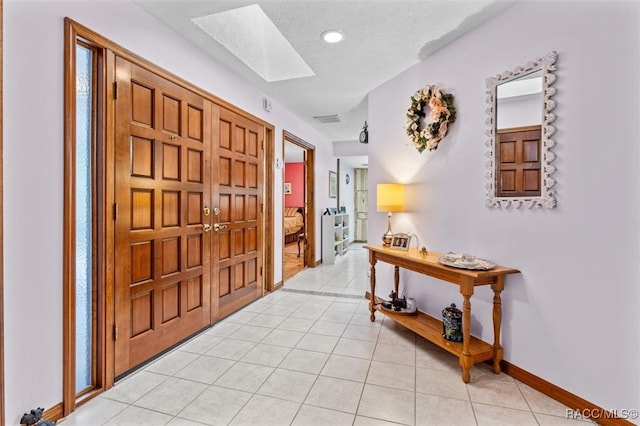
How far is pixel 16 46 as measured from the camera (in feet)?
4.69

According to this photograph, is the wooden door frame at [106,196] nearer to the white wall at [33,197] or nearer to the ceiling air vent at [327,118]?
the white wall at [33,197]

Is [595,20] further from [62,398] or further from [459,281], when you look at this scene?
[62,398]

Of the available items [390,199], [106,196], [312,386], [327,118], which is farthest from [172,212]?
[327,118]

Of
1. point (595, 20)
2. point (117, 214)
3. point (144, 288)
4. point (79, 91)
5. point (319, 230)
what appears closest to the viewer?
point (595, 20)

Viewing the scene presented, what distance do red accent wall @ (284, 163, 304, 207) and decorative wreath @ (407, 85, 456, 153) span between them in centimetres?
649

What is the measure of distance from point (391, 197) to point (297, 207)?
6469 mm

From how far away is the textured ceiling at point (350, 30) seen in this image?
204 cm

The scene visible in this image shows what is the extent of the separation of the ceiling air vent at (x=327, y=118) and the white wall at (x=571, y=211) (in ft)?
7.48

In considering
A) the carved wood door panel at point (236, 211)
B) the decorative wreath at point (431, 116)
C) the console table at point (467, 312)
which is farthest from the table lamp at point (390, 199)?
the carved wood door panel at point (236, 211)

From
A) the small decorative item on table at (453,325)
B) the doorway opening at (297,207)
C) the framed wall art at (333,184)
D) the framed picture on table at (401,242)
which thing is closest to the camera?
the small decorative item on table at (453,325)

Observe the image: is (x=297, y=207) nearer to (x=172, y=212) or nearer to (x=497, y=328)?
(x=172, y=212)

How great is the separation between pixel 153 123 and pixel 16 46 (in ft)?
2.66

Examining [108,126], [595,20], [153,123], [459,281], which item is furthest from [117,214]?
[595,20]

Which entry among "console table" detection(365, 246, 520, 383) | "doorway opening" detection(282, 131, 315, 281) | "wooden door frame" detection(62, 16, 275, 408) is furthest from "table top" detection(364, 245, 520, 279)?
"wooden door frame" detection(62, 16, 275, 408)
